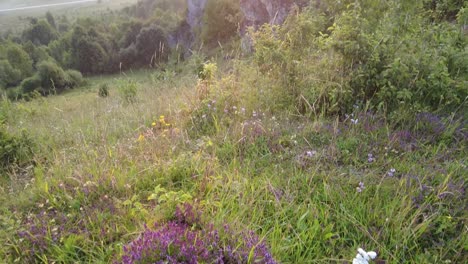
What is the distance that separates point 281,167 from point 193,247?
1.22 meters

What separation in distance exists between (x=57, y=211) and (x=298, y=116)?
2619 millimetres

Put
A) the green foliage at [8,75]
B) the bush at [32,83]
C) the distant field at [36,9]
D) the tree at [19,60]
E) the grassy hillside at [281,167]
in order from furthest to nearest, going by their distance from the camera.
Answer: the distant field at [36,9] < the tree at [19,60] < the green foliage at [8,75] < the bush at [32,83] < the grassy hillside at [281,167]

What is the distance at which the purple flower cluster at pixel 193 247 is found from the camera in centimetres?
155

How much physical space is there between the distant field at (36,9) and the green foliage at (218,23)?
24153mm

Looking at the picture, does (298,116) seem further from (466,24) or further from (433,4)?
(433,4)

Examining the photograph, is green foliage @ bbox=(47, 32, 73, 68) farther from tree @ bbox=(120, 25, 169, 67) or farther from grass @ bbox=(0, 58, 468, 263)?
grass @ bbox=(0, 58, 468, 263)

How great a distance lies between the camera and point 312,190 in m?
2.21

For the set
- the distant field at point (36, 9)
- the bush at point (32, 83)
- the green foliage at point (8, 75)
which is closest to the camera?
the bush at point (32, 83)

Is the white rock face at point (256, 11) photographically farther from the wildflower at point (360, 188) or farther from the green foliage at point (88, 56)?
the green foliage at point (88, 56)

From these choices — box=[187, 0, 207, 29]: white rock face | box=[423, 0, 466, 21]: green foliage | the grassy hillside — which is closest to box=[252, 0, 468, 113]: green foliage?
the grassy hillside

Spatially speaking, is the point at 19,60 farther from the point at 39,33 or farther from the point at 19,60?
the point at 39,33

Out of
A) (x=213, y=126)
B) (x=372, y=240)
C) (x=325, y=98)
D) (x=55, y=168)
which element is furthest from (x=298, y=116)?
(x=55, y=168)

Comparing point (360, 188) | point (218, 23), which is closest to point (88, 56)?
point (218, 23)

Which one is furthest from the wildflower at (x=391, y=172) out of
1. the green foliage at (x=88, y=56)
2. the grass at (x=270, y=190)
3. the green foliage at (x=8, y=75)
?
the green foliage at (x=88, y=56)
